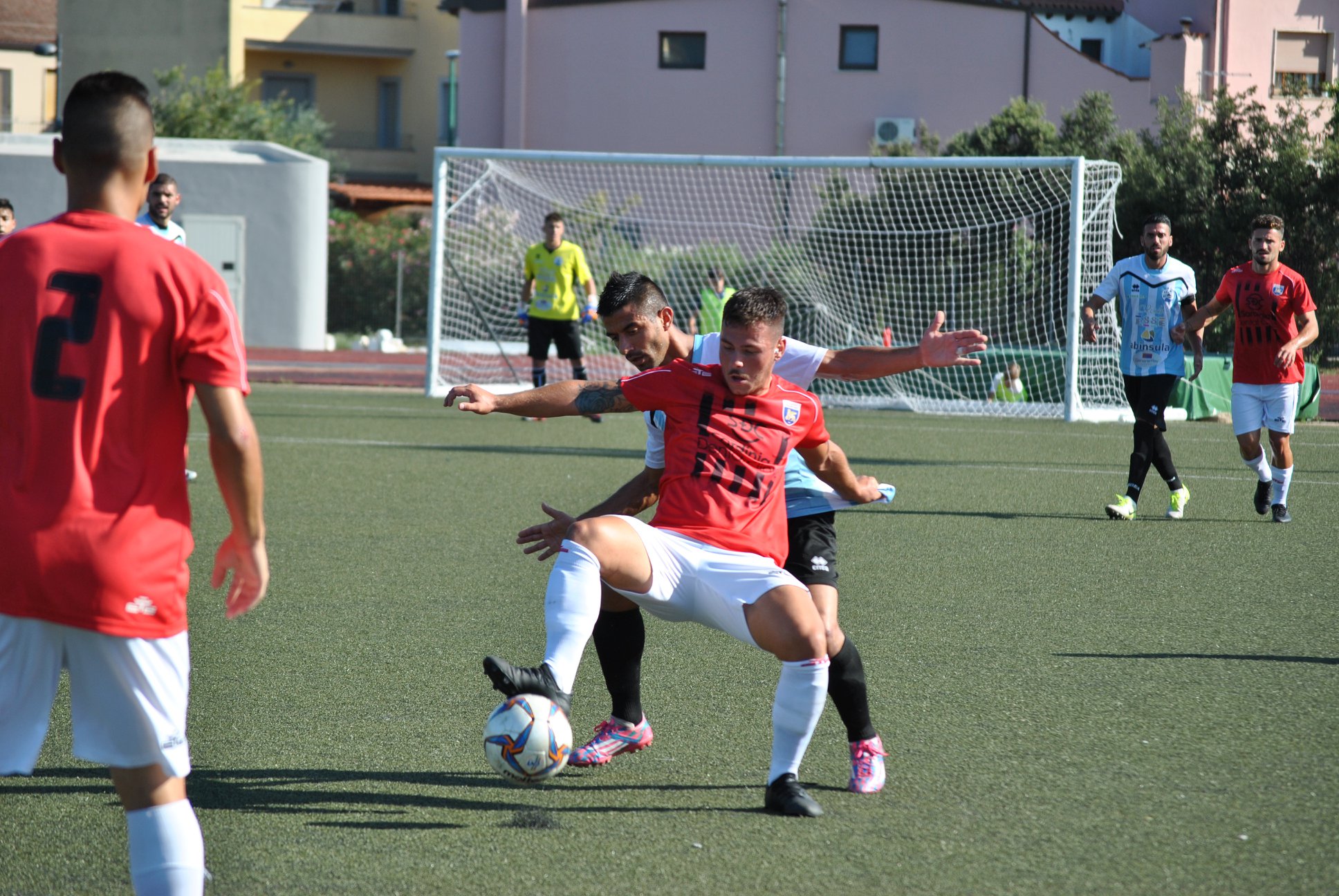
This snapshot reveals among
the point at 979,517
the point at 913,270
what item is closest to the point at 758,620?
the point at 979,517

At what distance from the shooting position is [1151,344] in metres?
9.47

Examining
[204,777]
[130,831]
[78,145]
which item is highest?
[78,145]

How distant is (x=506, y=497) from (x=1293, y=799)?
642 centimetres

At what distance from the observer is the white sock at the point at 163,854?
257 cm

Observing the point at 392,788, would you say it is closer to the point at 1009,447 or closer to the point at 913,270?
the point at 1009,447

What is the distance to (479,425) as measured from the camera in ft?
47.9

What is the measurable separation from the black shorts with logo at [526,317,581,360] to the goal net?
1142mm

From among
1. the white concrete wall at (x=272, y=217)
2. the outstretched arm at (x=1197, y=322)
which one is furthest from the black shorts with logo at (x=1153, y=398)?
the white concrete wall at (x=272, y=217)

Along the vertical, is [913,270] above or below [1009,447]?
above

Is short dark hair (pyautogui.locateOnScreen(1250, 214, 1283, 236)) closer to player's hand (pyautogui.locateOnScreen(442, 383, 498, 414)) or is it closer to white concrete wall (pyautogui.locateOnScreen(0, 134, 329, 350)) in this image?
player's hand (pyautogui.locateOnScreen(442, 383, 498, 414))

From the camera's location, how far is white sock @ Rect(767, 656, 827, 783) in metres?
3.71

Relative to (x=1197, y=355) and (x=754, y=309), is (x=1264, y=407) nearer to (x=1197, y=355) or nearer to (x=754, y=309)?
Answer: (x=1197, y=355)

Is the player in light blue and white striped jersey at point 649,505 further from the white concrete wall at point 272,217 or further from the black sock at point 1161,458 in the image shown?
the white concrete wall at point 272,217

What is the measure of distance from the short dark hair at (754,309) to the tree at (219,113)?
34847mm
